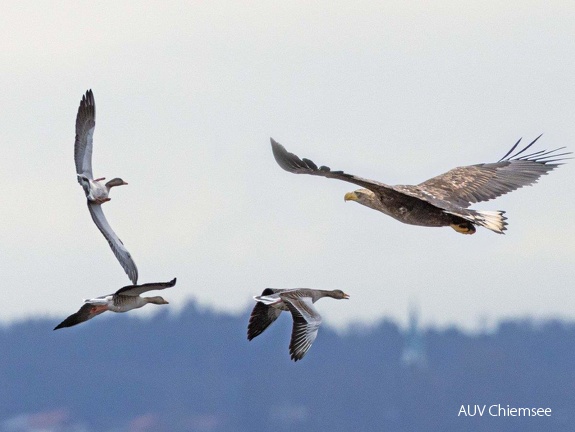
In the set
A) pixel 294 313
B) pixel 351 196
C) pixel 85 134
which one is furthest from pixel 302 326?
pixel 85 134

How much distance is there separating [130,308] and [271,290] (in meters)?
1.59

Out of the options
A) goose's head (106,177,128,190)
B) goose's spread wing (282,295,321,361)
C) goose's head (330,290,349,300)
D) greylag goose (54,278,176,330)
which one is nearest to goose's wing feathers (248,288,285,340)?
goose's spread wing (282,295,321,361)

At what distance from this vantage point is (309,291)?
1355cm

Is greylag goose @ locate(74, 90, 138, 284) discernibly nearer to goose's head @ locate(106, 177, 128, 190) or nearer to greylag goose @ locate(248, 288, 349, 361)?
goose's head @ locate(106, 177, 128, 190)

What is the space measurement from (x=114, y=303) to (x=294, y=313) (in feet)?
6.67

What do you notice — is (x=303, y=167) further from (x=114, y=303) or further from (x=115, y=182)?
(x=115, y=182)

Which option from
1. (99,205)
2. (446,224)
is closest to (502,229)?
(446,224)

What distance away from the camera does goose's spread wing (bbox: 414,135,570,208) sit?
49.1 ft

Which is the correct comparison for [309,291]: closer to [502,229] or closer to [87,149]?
[502,229]

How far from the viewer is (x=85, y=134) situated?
1467 centimetres

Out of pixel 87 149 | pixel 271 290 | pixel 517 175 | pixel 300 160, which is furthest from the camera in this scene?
pixel 517 175

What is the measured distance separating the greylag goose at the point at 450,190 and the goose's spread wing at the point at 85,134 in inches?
112

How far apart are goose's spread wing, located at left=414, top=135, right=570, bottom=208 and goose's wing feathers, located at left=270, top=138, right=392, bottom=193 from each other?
7.01ft

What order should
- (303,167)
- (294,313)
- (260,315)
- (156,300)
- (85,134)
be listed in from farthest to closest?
(85,134) < (156,300) < (260,315) < (294,313) < (303,167)
